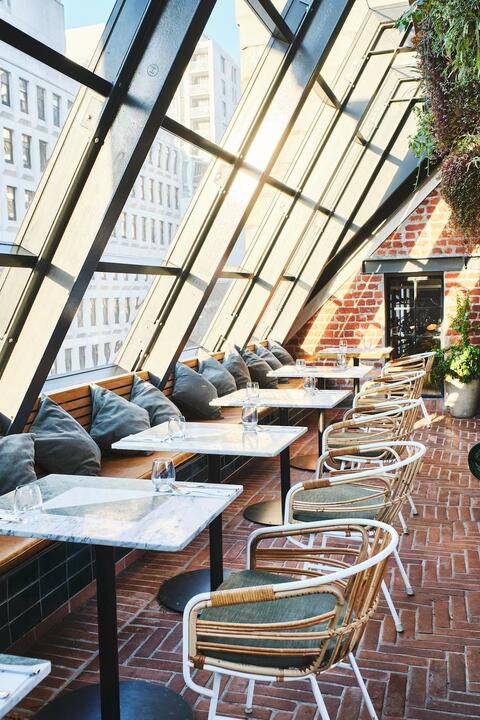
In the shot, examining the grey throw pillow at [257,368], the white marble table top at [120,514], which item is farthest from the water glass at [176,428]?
the grey throw pillow at [257,368]

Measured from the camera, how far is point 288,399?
16.8ft

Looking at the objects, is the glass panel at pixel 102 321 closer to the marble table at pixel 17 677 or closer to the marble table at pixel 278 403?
the marble table at pixel 278 403

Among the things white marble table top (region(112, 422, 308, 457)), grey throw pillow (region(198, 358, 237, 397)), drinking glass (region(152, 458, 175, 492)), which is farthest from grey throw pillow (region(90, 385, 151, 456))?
drinking glass (region(152, 458, 175, 492))

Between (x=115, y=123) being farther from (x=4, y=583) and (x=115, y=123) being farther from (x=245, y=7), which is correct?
(x=4, y=583)

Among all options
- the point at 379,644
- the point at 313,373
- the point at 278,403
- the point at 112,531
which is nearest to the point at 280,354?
the point at 313,373

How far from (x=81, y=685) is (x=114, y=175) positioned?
2674mm

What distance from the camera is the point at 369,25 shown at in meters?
6.71

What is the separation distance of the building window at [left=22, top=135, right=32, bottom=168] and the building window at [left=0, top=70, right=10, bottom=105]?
0.24 m

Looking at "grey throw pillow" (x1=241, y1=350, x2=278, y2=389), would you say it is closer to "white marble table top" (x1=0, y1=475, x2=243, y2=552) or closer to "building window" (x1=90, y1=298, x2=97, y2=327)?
"building window" (x1=90, y1=298, x2=97, y2=327)

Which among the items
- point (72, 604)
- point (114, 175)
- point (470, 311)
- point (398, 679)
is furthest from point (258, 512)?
point (470, 311)

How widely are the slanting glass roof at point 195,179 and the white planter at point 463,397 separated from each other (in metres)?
2.39

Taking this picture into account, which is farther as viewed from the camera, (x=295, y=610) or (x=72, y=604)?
(x=72, y=604)

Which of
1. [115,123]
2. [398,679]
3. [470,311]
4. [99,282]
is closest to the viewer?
[398,679]

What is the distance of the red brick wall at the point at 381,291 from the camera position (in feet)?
31.3
